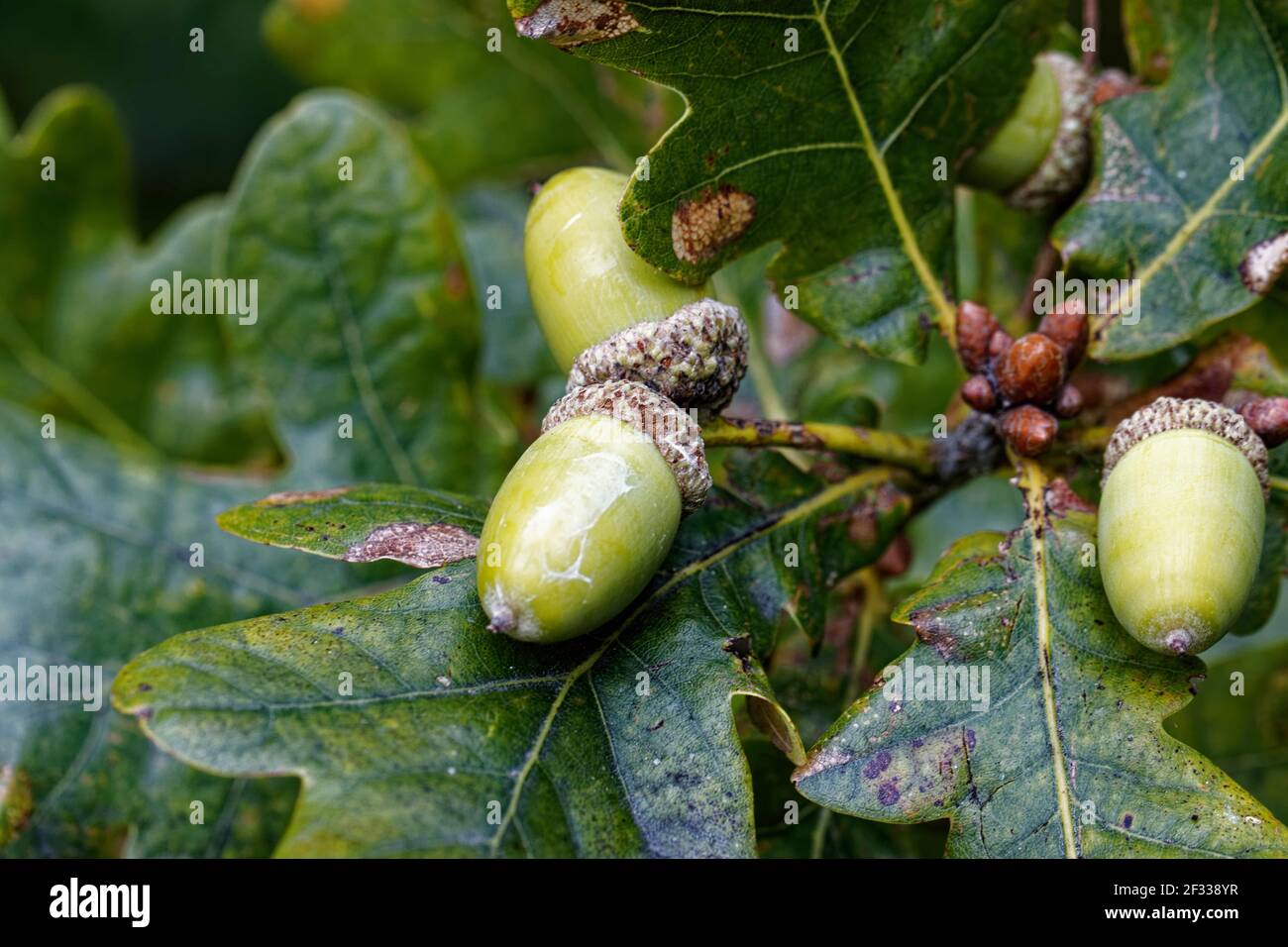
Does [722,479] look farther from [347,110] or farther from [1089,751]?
[347,110]

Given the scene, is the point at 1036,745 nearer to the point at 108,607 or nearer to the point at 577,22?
the point at 577,22

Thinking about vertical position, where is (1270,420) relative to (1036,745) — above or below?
above

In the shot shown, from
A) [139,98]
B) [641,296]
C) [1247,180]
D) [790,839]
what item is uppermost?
[1247,180]

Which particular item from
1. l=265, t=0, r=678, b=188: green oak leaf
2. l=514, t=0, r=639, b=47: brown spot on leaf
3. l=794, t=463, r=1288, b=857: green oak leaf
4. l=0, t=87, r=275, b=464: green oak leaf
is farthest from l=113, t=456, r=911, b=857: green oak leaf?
l=265, t=0, r=678, b=188: green oak leaf

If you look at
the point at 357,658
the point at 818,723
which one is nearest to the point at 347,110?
the point at 357,658

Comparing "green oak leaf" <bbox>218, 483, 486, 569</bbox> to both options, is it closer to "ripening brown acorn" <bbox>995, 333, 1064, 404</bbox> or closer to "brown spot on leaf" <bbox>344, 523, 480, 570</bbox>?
"brown spot on leaf" <bbox>344, 523, 480, 570</bbox>

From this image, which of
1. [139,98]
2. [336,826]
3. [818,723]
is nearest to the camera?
[336,826]

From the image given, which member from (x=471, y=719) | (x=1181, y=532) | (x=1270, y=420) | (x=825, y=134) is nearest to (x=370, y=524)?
(x=471, y=719)
